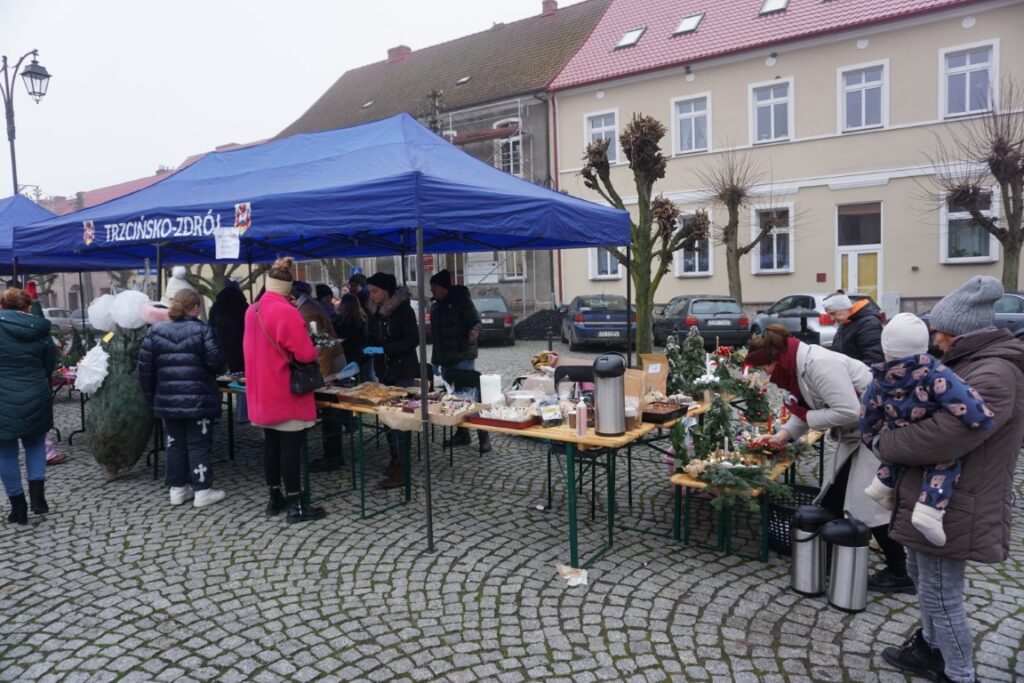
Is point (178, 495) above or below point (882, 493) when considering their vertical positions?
below

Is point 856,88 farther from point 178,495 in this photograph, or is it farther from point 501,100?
point 178,495

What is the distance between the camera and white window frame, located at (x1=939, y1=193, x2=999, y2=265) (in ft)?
54.0

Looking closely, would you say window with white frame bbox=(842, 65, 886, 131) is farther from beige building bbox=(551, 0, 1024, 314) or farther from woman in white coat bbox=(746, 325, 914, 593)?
woman in white coat bbox=(746, 325, 914, 593)

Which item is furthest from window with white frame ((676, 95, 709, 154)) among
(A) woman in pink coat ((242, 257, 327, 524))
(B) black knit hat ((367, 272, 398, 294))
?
(A) woman in pink coat ((242, 257, 327, 524))

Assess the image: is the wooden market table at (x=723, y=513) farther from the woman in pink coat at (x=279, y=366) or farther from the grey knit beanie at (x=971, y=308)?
the woman in pink coat at (x=279, y=366)

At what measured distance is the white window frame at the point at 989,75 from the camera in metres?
16.0

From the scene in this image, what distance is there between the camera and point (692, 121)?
20047 mm

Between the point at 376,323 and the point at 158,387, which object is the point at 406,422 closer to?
the point at 376,323

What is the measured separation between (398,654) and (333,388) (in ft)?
9.09

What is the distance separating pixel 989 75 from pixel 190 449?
18745 millimetres

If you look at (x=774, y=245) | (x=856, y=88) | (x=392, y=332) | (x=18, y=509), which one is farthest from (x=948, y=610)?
(x=856, y=88)

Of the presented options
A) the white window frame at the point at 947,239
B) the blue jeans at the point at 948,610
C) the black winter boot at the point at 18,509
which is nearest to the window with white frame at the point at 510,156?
the white window frame at the point at 947,239

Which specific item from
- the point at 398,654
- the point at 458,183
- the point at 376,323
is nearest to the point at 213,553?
the point at 398,654

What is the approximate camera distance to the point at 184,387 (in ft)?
16.7
